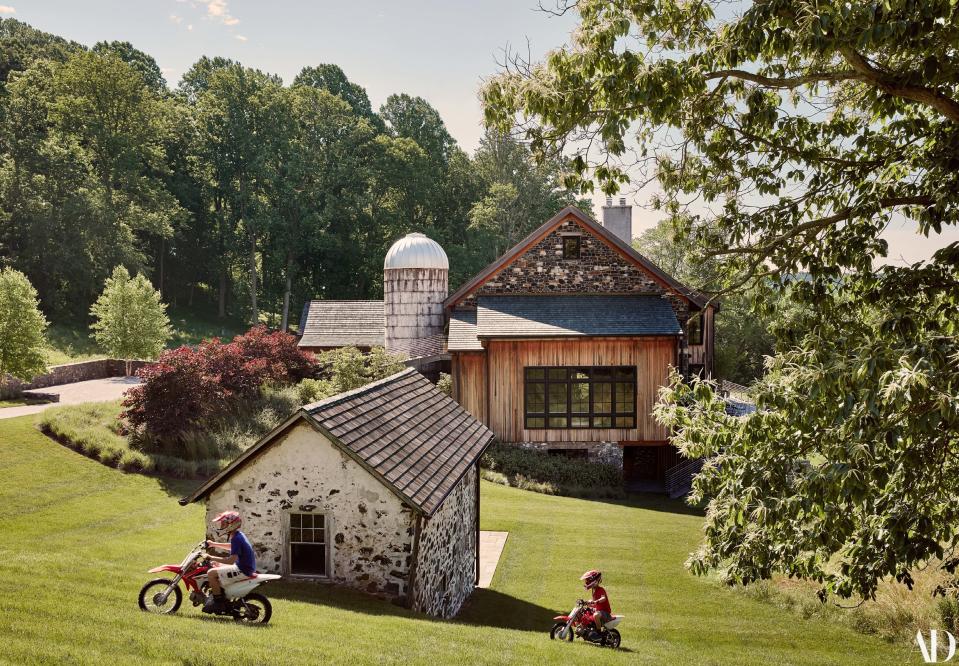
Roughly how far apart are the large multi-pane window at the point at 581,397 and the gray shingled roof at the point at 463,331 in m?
2.33

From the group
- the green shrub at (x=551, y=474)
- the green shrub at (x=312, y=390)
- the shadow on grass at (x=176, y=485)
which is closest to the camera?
the shadow on grass at (x=176, y=485)

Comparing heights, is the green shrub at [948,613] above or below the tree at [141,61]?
below

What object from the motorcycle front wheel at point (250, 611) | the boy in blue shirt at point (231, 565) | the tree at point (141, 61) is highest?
the tree at point (141, 61)

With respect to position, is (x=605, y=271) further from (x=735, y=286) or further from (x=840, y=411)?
(x=840, y=411)

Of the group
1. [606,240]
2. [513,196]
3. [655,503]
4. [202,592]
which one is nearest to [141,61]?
[513,196]

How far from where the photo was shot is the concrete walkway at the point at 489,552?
16.9 m

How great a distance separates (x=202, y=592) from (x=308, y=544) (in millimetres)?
2361

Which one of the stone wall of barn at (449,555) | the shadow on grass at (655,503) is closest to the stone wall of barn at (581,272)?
the shadow on grass at (655,503)

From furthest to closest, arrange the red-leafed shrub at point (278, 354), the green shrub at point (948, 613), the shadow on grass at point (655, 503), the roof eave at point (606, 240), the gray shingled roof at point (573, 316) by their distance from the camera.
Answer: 1. the roof eave at point (606, 240)
2. the red-leafed shrub at point (278, 354)
3. the gray shingled roof at point (573, 316)
4. the shadow on grass at point (655, 503)
5. the green shrub at point (948, 613)

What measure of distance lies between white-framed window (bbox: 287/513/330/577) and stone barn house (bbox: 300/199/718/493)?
16914 mm

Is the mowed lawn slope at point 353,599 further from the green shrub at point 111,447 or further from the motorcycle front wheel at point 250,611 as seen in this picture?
the green shrub at point 111,447

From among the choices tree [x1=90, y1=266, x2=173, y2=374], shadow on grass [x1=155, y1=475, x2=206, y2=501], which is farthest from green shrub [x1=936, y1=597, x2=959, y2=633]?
tree [x1=90, y1=266, x2=173, y2=374]

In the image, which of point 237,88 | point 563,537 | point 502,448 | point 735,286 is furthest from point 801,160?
point 237,88

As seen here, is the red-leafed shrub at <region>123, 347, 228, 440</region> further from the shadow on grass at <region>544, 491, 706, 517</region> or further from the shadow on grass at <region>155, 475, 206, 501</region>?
the shadow on grass at <region>544, 491, 706, 517</region>
